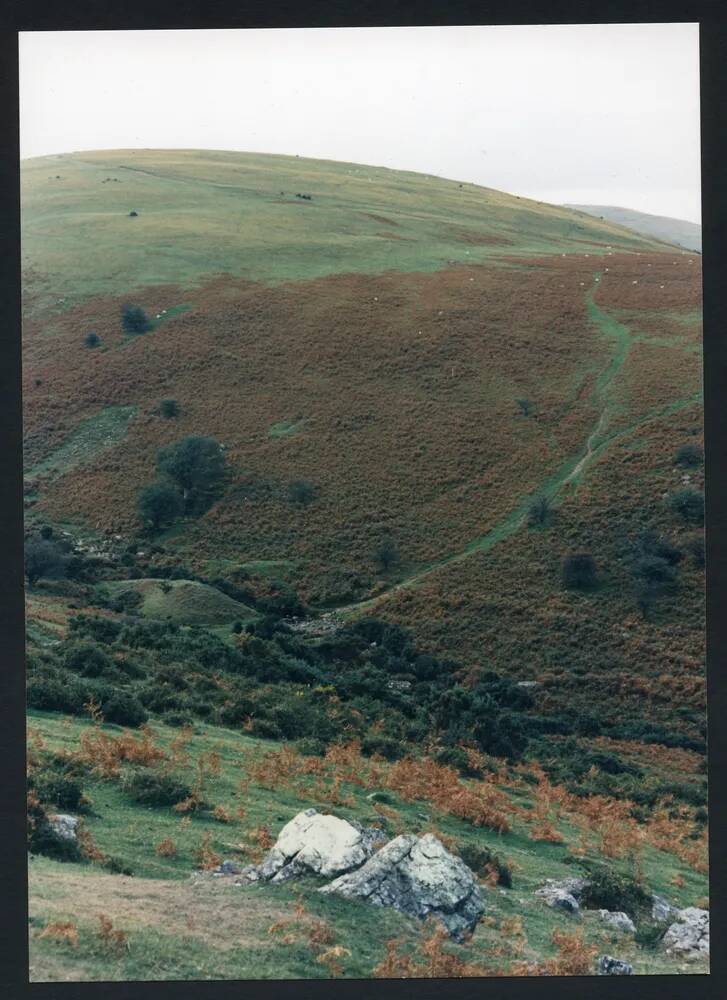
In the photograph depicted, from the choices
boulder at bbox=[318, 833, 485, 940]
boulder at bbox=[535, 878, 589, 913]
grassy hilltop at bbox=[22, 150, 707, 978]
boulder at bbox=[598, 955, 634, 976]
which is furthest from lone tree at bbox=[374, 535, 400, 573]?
boulder at bbox=[598, 955, 634, 976]

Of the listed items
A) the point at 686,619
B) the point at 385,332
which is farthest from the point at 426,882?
the point at 385,332

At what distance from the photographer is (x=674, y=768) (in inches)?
950

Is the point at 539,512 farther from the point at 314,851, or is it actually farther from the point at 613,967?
the point at 314,851

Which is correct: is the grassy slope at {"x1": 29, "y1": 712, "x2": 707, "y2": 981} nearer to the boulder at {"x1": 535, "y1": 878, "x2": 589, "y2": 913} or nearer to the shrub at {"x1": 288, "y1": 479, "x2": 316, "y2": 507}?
the boulder at {"x1": 535, "y1": 878, "x2": 589, "y2": 913}

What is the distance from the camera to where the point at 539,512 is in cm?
3003

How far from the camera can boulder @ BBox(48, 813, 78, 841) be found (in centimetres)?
1695

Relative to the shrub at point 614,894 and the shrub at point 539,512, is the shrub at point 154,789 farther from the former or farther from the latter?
the shrub at point 539,512

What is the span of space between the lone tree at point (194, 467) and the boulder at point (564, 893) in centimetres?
1626

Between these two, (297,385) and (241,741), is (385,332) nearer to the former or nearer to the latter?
(297,385)

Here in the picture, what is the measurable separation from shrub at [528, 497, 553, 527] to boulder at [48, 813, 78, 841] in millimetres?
16470

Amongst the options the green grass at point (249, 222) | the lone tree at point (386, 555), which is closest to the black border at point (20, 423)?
the lone tree at point (386, 555)

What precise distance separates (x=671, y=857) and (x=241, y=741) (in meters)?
8.82

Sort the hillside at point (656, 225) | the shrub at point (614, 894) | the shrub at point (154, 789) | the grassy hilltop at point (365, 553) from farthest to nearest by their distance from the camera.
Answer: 1. the hillside at point (656, 225)
2. the grassy hilltop at point (365, 553)
3. the shrub at point (154, 789)
4. the shrub at point (614, 894)

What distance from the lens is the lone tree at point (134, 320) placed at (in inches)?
1492
